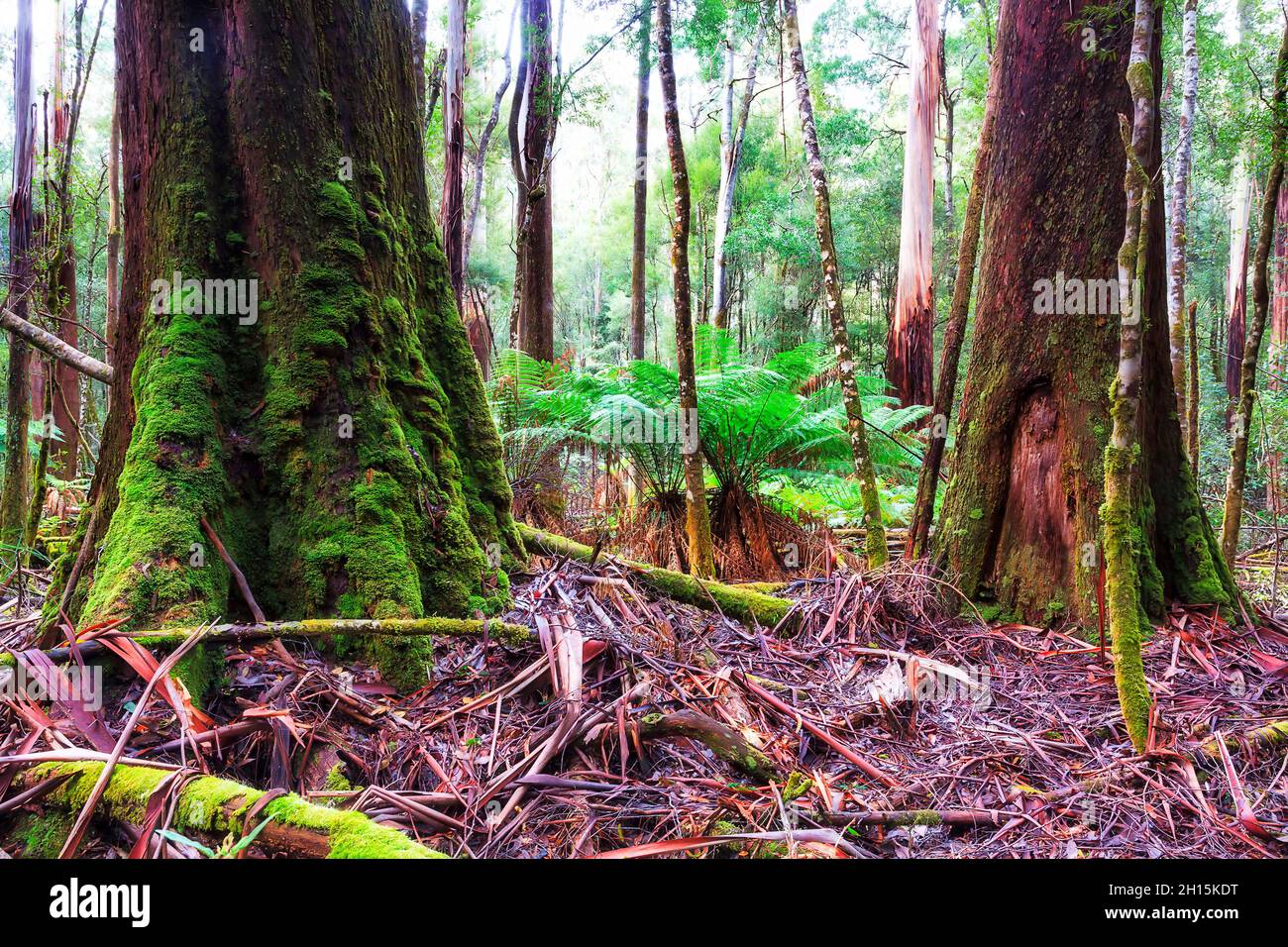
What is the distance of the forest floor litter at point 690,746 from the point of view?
1574 mm

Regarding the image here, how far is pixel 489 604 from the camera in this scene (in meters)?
2.47

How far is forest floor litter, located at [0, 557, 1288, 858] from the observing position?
62.0 inches

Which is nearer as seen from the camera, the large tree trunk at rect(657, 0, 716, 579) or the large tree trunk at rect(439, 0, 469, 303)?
the large tree trunk at rect(657, 0, 716, 579)

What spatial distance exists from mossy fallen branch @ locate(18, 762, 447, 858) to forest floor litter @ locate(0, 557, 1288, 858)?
4cm

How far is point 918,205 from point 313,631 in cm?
1302

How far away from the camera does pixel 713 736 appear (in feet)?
6.26

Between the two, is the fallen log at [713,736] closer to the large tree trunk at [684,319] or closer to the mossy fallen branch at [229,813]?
the mossy fallen branch at [229,813]

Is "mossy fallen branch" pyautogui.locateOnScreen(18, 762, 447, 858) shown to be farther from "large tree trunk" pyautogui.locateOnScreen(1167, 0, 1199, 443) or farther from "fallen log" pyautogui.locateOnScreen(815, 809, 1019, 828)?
"large tree trunk" pyautogui.locateOnScreen(1167, 0, 1199, 443)

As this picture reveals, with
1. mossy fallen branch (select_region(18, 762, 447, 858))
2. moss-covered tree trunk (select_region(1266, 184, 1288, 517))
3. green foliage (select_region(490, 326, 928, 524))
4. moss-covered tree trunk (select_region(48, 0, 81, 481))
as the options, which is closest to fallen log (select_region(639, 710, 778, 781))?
mossy fallen branch (select_region(18, 762, 447, 858))

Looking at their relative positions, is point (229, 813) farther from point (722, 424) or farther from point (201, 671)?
point (722, 424)

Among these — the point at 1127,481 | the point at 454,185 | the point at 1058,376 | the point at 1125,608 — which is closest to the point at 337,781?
the point at 1125,608

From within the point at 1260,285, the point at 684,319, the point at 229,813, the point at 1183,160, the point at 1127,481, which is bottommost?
the point at 229,813

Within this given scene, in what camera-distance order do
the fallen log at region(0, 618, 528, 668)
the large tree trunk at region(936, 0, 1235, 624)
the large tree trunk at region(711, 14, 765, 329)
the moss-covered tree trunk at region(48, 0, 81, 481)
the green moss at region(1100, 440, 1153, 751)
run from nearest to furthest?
1. the fallen log at region(0, 618, 528, 668)
2. the green moss at region(1100, 440, 1153, 751)
3. the large tree trunk at region(936, 0, 1235, 624)
4. the moss-covered tree trunk at region(48, 0, 81, 481)
5. the large tree trunk at region(711, 14, 765, 329)
